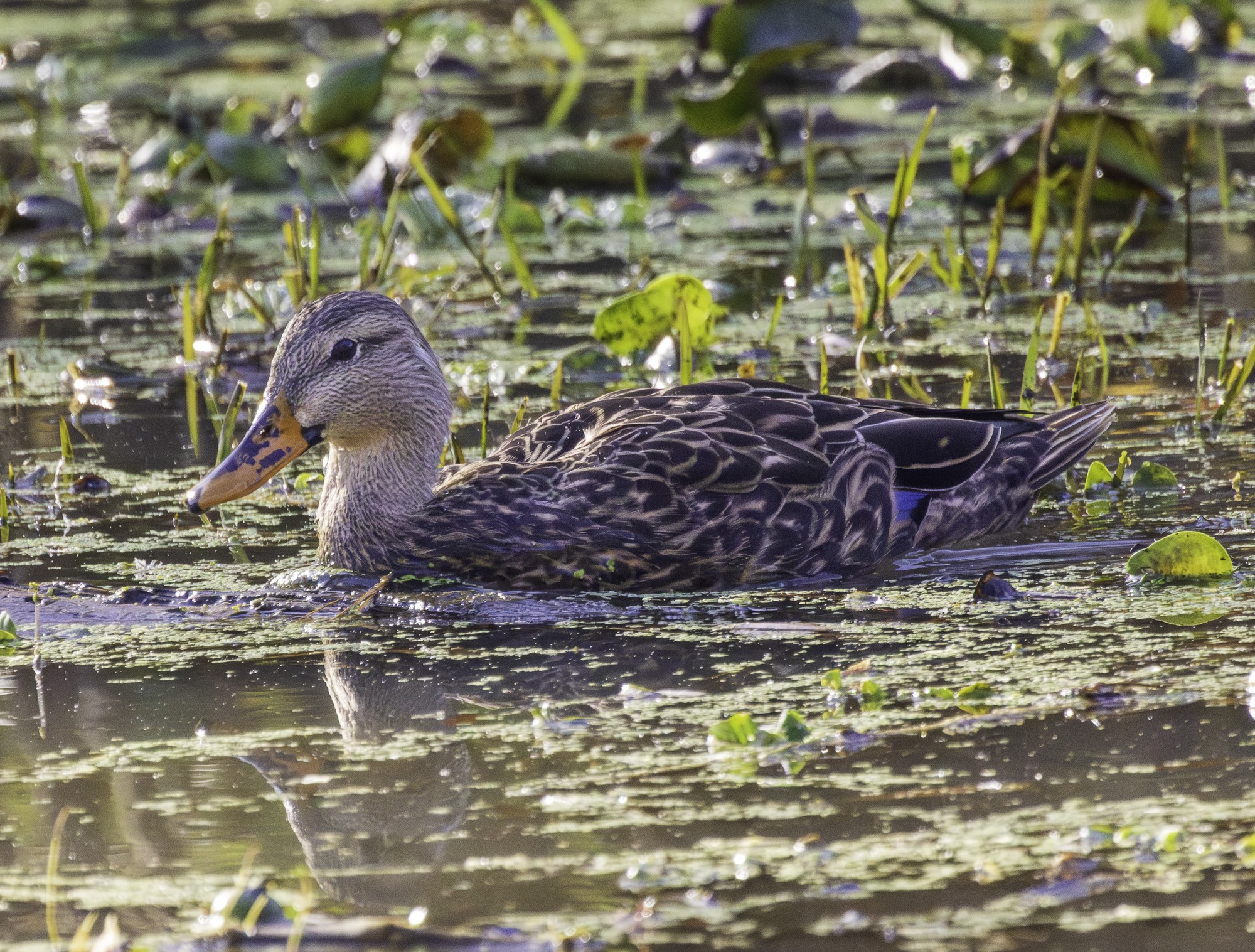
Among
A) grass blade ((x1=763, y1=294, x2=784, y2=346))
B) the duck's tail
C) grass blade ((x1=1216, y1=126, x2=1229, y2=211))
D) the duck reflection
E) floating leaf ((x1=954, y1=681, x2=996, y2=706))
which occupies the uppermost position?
grass blade ((x1=1216, y1=126, x2=1229, y2=211))

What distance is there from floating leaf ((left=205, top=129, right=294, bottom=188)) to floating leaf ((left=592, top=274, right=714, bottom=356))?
4.54 metres

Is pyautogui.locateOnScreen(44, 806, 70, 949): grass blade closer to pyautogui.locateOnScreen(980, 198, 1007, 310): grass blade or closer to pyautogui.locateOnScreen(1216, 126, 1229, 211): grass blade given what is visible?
pyautogui.locateOnScreen(980, 198, 1007, 310): grass blade

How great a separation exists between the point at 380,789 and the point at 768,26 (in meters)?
9.54

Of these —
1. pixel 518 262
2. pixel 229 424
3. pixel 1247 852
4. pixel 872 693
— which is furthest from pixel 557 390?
pixel 1247 852

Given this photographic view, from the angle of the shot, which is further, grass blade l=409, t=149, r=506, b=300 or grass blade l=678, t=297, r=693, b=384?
grass blade l=409, t=149, r=506, b=300

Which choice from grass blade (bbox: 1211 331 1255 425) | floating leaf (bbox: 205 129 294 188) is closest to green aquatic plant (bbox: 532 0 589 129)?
floating leaf (bbox: 205 129 294 188)

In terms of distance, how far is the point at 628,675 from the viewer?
505 centimetres

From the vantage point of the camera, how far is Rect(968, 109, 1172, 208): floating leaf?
372 inches

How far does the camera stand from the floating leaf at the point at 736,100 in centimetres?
1119

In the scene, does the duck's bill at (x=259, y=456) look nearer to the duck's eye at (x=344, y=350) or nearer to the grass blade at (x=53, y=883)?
the duck's eye at (x=344, y=350)

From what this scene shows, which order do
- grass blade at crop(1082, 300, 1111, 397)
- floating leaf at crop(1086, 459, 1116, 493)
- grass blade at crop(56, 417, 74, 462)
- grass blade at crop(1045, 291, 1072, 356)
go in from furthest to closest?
grass blade at crop(1082, 300, 1111, 397) < grass blade at crop(1045, 291, 1072, 356) < grass blade at crop(56, 417, 74, 462) < floating leaf at crop(1086, 459, 1116, 493)

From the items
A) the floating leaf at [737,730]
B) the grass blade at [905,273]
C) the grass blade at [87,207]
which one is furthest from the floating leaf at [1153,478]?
the grass blade at [87,207]

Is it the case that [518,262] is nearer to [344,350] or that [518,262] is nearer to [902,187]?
[902,187]

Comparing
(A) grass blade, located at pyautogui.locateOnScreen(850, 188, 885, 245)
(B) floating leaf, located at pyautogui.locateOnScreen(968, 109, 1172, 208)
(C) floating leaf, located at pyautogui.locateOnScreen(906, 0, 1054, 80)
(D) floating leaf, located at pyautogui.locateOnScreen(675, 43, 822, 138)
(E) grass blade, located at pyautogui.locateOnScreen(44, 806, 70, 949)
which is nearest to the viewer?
(E) grass blade, located at pyautogui.locateOnScreen(44, 806, 70, 949)
